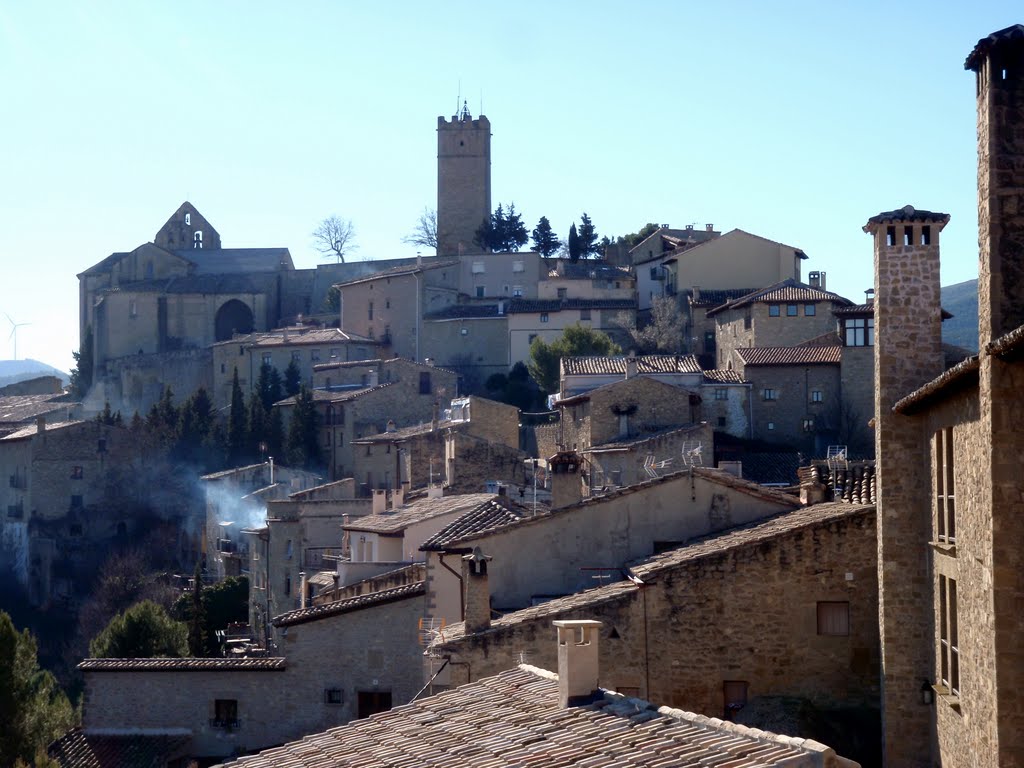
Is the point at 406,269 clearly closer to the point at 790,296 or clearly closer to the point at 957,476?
the point at 790,296

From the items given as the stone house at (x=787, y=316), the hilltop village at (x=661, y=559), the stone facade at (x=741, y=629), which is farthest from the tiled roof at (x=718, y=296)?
the stone facade at (x=741, y=629)

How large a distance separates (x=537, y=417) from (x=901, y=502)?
49218 mm

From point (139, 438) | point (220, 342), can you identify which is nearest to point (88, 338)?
point (220, 342)

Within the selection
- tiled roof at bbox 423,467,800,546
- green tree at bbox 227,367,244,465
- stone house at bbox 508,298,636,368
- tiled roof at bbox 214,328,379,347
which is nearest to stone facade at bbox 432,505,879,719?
tiled roof at bbox 423,467,800,546

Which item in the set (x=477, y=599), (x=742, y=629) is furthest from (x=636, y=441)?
(x=742, y=629)

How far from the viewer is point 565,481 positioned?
26.1 metres

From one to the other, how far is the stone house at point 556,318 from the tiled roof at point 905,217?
55301 millimetres

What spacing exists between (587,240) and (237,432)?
28.2 meters

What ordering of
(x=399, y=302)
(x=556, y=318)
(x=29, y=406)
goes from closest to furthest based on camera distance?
(x=556, y=318) → (x=399, y=302) → (x=29, y=406)

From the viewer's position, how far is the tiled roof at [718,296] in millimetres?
68375

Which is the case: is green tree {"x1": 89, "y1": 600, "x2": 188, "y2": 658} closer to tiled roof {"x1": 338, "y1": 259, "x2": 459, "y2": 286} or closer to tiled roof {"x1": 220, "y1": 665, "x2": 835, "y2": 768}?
tiled roof {"x1": 220, "y1": 665, "x2": 835, "y2": 768}

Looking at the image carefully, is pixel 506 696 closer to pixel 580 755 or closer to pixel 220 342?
pixel 580 755

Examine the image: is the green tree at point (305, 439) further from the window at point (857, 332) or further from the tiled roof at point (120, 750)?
the tiled roof at point (120, 750)

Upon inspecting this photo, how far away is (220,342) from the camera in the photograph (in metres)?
90.0
